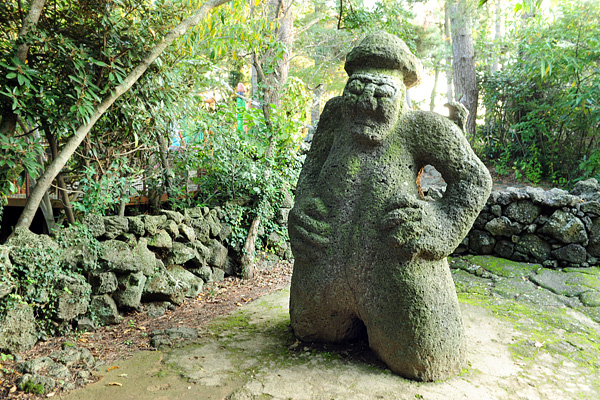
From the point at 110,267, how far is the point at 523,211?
513 cm

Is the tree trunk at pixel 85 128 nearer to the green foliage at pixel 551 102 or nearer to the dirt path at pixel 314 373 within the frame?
the dirt path at pixel 314 373

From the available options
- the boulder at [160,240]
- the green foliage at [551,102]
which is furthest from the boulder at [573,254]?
the boulder at [160,240]

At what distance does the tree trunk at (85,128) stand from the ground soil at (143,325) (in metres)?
1.04

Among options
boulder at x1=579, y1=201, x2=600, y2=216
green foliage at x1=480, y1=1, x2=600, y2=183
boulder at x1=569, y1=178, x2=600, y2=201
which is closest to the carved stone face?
boulder at x1=579, y1=201, x2=600, y2=216

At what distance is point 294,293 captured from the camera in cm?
299

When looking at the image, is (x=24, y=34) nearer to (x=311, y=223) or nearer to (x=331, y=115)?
(x=331, y=115)

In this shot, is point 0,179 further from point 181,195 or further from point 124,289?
point 181,195

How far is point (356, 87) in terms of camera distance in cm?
270

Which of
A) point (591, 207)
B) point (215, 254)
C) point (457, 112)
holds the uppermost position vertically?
point (457, 112)

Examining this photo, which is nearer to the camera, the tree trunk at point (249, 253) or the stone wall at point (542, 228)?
the stone wall at point (542, 228)

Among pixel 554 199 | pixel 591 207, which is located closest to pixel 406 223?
pixel 554 199

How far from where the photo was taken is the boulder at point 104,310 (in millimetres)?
3537

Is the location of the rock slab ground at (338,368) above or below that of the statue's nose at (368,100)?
below

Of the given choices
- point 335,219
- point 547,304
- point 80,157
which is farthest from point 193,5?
point 547,304
